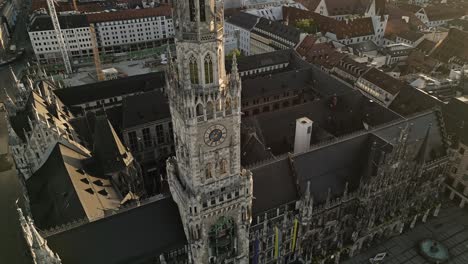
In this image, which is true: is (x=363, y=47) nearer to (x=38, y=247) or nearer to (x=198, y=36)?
(x=198, y=36)

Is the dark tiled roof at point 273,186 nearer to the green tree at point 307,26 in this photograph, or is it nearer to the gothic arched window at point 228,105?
the gothic arched window at point 228,105

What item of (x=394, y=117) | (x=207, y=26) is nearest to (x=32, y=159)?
(x=207, y=26)

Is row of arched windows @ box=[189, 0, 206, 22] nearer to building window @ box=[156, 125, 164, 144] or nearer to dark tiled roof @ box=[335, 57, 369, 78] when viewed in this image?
building window @ box=[156, 125, 164, 144]

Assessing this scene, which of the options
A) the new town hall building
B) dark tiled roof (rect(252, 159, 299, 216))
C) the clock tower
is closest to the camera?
the clock tower

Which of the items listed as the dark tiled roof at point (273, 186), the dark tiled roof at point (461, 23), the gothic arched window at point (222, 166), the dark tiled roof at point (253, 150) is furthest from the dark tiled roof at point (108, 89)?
the dark tiled roof at point (461, 23)

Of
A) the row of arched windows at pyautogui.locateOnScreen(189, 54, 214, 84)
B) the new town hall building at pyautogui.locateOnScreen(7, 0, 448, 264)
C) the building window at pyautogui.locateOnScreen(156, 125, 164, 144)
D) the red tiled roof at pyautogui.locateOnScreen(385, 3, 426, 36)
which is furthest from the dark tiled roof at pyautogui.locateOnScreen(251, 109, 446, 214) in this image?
the red tiled roof at pyautogui.locateOnScreen(385, 3, 426, 36)

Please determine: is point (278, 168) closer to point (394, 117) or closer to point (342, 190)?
point (342, 190)
